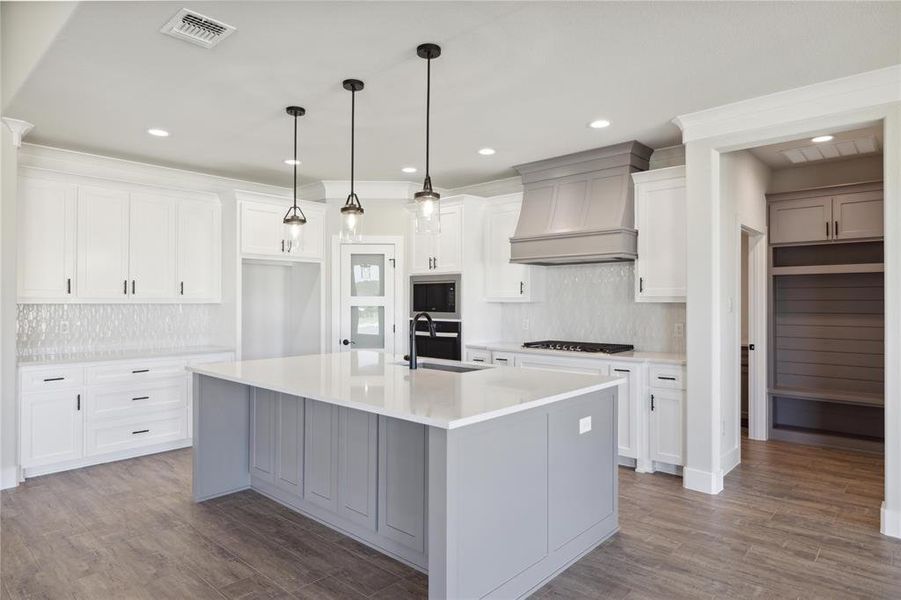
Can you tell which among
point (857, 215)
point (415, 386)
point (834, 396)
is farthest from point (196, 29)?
point (834, 396)

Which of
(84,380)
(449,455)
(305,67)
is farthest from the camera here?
(84,380)

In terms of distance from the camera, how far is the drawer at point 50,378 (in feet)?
13.6

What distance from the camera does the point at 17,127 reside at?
3953mm

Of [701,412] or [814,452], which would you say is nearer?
[701,412]

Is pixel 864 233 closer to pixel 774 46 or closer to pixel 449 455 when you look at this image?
pixel 774 46

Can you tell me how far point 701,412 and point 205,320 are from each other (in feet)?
15.6

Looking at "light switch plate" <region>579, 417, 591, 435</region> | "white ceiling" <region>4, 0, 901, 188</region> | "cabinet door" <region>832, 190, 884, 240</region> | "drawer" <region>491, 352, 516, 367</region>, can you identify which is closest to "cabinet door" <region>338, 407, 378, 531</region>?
"light switch plate" <region>579, 417, 591, 435</region>

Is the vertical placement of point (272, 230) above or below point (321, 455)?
above

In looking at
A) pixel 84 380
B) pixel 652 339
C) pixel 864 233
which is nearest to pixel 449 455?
pixel 652 339

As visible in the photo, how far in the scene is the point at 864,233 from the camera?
189 inches

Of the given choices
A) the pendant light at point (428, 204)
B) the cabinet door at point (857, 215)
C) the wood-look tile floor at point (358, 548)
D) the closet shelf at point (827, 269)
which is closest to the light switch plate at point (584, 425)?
the wood-look tile floor at point (358, 548)

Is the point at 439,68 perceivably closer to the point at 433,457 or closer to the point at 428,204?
the point at 428,204

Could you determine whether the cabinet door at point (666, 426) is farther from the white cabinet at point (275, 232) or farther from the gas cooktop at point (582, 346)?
the white cabinet at point (275, 232)

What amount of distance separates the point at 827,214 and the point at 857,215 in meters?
0.22
